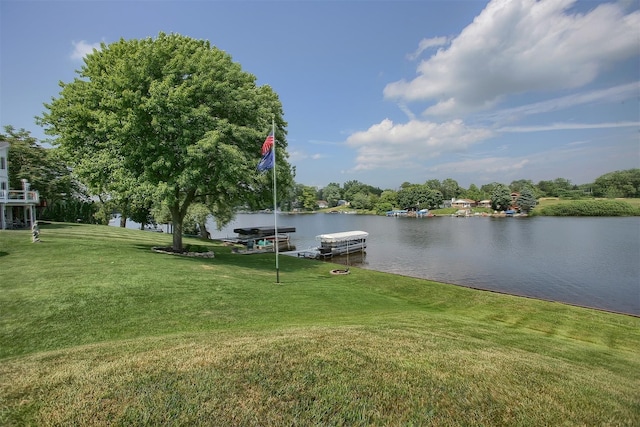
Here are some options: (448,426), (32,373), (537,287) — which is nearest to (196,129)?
(32,373)

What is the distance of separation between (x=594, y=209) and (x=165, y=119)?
423 feet

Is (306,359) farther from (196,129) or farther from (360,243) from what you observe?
(360,243)

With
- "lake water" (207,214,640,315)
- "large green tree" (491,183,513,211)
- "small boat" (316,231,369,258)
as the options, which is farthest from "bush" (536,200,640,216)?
"small boat" (316,231,369,258)

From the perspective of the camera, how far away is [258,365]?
531 cm

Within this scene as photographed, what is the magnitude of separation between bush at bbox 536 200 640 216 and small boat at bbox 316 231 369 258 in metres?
96.8

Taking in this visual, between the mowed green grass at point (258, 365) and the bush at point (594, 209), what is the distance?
11693cm

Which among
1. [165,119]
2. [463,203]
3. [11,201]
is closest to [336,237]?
[165,119]

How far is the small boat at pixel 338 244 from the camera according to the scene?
131 feet

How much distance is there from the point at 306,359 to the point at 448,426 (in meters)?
2.33

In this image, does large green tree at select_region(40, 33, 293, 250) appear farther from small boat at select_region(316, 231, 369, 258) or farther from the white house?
small boat at select_region(316, 231, 369, 258)

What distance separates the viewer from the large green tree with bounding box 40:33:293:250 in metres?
18.6

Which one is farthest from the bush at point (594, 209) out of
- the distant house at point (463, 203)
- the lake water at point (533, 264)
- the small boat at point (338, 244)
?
the small boat at point (338, 244)

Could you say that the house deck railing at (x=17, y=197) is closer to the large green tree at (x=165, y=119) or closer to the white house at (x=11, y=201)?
the white house at (x=11, y=201)

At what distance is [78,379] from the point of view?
15.9 ft
